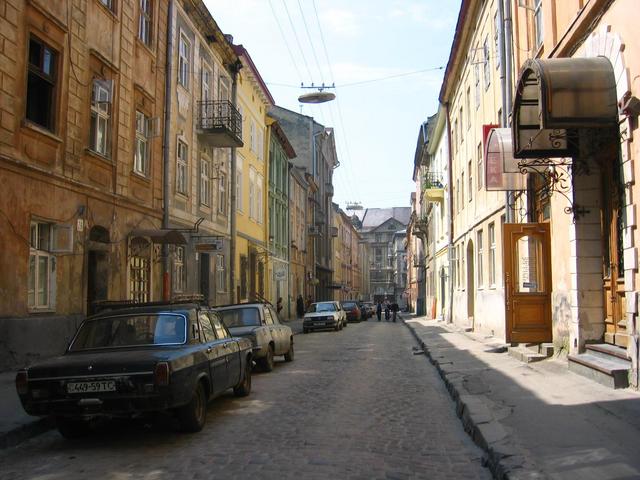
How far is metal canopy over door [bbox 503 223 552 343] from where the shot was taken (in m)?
13.1

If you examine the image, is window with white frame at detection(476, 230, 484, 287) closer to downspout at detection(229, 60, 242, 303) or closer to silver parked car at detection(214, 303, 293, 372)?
downspout at detection(229, 60, 242, 303)

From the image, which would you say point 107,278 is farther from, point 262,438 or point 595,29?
point 595,29

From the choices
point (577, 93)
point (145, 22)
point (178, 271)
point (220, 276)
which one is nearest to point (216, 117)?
point (145, 22)

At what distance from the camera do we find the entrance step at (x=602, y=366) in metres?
8.74

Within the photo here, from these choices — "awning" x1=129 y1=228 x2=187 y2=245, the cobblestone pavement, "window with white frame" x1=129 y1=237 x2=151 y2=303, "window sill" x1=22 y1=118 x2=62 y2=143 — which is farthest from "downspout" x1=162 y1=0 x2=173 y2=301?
the cobblestone pavement

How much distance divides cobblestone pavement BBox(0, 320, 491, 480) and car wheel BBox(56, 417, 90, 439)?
119 mm

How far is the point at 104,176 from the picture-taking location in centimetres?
1512

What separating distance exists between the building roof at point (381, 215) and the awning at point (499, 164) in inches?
4394

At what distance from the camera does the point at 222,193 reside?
84.4 feet

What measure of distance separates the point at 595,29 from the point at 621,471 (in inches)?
278

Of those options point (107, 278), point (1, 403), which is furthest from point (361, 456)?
A: point (107, 278)

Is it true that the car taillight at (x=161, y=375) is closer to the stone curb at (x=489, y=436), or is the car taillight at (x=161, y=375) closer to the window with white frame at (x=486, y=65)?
the stone curb at (x=489, y=436)

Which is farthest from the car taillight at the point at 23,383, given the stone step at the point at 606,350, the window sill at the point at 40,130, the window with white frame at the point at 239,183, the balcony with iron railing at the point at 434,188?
the balcony with iron railing at the point at 434,188

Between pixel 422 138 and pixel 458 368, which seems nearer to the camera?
pixel 458 368
